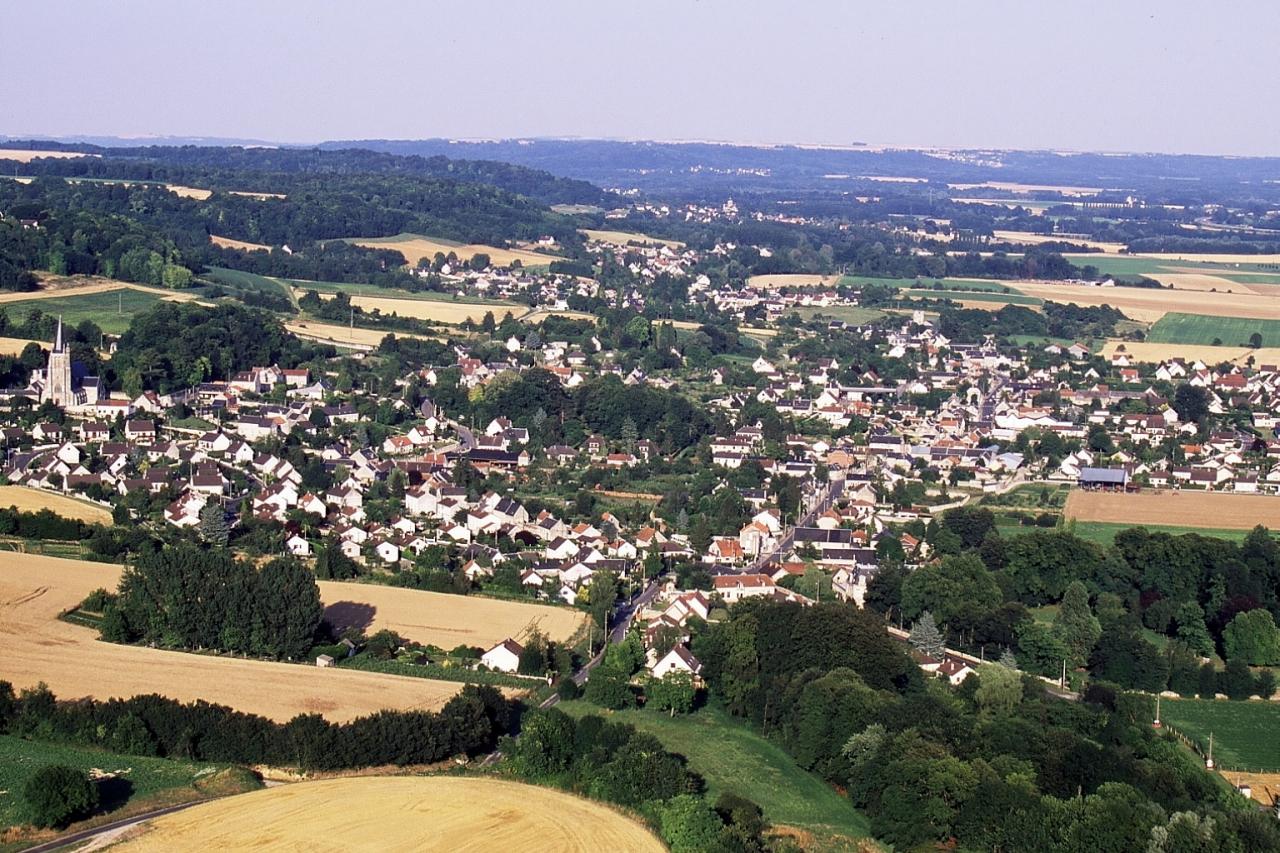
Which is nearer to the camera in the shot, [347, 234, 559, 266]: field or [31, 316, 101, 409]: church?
[31, 316, 101, 409]: church

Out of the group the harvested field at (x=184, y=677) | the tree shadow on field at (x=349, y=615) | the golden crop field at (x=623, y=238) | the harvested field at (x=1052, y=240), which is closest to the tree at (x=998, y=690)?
the harvested field at (x=184, y=677)

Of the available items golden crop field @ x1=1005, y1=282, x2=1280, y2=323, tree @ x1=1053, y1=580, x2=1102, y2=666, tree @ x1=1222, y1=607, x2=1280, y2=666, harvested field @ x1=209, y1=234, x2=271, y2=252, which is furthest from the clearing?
golden crop field @ x1=1005, y1=282, x2=1280, y2=323

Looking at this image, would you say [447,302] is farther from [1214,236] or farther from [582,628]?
[1214,236]

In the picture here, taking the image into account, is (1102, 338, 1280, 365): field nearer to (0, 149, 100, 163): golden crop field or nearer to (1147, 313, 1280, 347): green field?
(1147, 313, 1280, 347): green field

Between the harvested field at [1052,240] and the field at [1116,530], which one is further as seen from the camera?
the harvested field at [1052,240]

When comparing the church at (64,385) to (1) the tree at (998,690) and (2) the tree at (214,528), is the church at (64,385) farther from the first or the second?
(1) the tree at (998,690)
